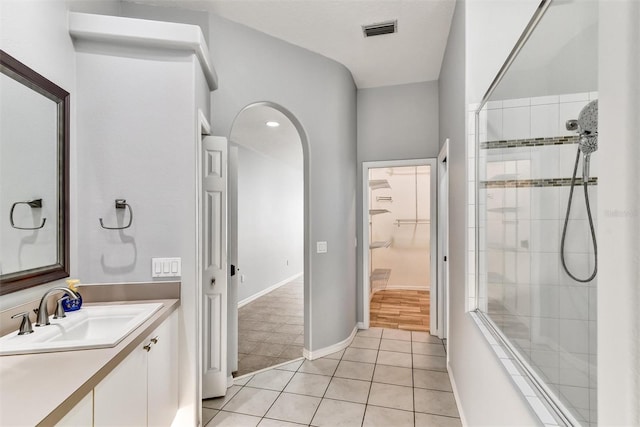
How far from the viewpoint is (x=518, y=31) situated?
161 centimetres

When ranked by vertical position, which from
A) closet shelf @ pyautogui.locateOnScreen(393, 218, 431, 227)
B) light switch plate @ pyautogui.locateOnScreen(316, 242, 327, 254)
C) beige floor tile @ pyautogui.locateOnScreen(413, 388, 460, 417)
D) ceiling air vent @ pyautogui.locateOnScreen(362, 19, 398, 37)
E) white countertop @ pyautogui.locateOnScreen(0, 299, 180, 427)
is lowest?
beige floor tile @ pyautogui.locateOnScreen(413, 388, 460, 417)

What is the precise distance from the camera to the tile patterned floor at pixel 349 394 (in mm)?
2215

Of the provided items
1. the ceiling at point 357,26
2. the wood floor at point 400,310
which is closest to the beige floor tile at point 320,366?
the wood floor at point 400,310

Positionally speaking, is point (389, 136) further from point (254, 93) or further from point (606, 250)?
point (606, 250)

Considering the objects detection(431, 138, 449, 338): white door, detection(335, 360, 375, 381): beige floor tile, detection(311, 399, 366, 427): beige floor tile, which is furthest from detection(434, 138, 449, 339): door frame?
detection(311, 399, 366, 427): beige floor tile

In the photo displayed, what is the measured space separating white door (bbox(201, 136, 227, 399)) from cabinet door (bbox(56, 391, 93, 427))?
140 cm

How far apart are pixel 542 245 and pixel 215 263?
207cm

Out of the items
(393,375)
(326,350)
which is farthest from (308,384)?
(393,375)

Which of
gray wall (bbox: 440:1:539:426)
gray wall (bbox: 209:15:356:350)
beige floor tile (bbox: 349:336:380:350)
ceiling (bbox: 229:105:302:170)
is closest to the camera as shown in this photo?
gray wall (bbox: 440:1:539:426)

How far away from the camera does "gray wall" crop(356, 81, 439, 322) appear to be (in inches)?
153

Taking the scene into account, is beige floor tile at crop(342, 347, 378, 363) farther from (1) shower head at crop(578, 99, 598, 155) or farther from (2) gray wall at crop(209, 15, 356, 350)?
(1) shower head at crop(578, 99, 598, 155)

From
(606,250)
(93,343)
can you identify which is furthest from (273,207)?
(606,250)

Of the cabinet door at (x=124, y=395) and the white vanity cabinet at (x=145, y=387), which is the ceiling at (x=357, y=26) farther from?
the cabinet door at (x=124, y=395)

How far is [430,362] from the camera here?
3098mm
